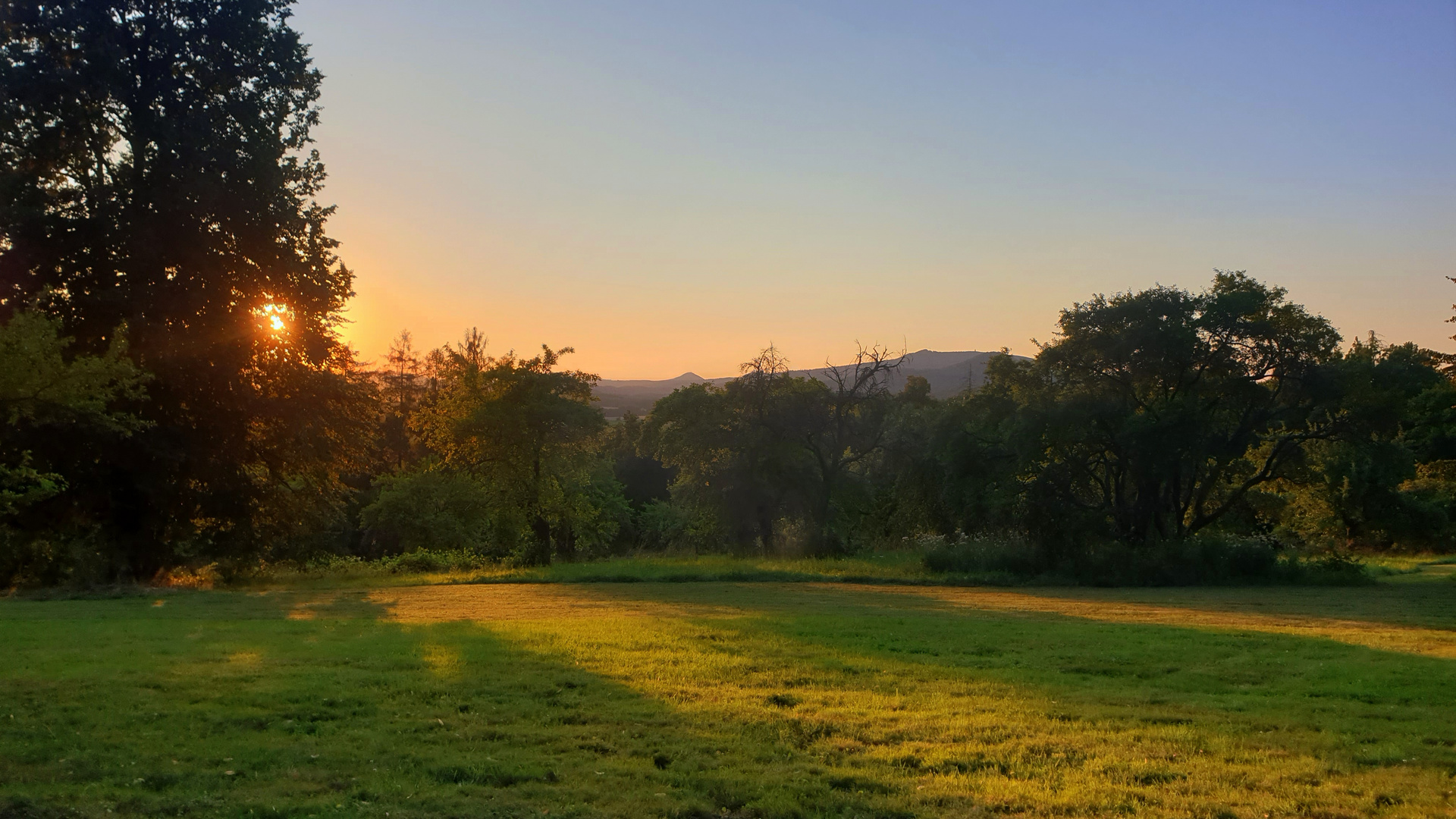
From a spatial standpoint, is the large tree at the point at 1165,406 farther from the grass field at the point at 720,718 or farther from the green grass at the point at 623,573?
the grass field at the point at 720,718

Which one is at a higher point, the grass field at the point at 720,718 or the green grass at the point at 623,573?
the grass field at the point at 720,718

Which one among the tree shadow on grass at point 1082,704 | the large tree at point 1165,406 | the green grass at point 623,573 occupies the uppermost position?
the large tree at point 1165,406

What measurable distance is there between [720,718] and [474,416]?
27.1m

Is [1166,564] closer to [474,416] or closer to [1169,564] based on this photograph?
[1169,564]

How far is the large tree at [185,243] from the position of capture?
21047 millimetres

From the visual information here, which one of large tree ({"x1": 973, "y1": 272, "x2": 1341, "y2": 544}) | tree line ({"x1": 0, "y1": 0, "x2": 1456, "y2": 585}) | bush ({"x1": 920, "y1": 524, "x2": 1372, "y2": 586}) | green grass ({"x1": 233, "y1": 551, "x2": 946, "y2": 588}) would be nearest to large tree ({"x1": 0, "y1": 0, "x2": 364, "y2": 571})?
tree line ({"x1": 0, "y1": 0, "x2": 1456, "y2": 585})

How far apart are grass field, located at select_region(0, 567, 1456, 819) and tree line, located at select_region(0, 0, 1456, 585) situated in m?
3.59

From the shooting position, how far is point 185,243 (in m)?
22.1

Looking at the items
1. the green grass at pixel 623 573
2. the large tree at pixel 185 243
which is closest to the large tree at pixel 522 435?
the green grass at pixel 623 573

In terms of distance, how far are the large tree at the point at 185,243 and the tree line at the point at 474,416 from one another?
7 cm

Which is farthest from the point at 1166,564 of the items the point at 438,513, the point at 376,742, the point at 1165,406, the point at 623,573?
the point at 438,513

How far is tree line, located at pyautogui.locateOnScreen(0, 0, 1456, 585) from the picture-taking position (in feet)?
70.6

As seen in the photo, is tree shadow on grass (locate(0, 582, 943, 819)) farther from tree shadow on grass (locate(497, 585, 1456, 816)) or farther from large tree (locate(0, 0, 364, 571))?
large tree (locate(0, 0, 364, 571))

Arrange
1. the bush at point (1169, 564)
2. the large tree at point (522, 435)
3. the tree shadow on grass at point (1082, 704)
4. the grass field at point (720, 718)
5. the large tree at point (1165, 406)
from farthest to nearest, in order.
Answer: the large tree at point (522, 435)
the large tree at point (1165, 406)
the bush at point (1169, 564)
the tree shadow on grass at point (1082, 704)
the grass field at point (720, 718)
